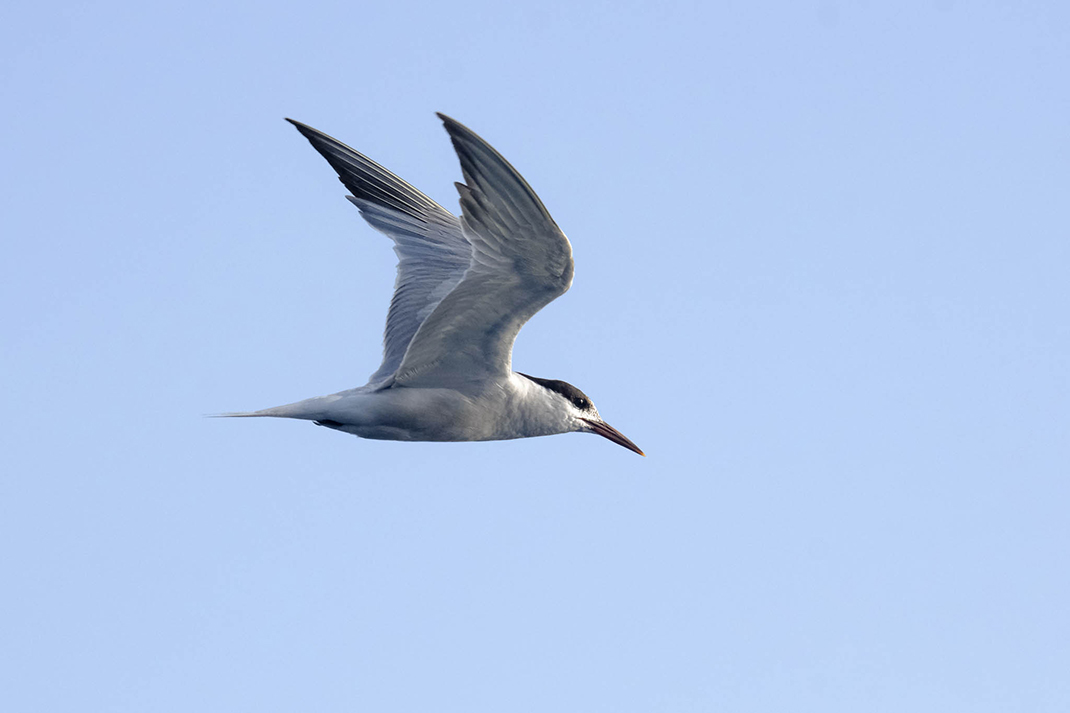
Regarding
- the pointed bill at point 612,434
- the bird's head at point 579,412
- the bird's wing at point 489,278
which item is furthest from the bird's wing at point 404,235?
the pointed bill at point 612,434

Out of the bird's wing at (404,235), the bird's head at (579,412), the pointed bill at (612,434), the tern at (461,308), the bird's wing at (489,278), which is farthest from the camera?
the pointed bill at (612,434)

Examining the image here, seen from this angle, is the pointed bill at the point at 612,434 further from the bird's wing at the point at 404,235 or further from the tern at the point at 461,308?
the bird's wing at the point at 404,235

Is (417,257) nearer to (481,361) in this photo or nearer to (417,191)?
(417,191)

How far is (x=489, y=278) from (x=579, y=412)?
224cm

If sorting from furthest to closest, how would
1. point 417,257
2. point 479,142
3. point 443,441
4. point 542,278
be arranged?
point 417,257 < point 443,441 < point 542,278 < point 479,142

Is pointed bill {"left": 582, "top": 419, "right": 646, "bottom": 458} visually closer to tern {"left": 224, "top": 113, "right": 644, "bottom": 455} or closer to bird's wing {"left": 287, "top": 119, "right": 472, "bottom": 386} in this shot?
tern {"left": 224, "top": 113, "right": 644, "bottom": 455}

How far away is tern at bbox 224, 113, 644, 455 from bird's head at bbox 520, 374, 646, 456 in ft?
0.04

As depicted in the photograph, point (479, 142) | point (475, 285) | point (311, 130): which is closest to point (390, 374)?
point (475, 285)

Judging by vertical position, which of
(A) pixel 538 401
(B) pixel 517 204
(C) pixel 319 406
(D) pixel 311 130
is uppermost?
(D) pixel 311 130

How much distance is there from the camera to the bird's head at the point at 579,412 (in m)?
9.68

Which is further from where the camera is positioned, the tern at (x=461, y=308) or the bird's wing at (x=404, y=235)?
the bird's wing at (x=404, y=235)

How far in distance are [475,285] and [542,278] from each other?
46 cm

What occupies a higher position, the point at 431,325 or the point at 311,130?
the point at 311,130

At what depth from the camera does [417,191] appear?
10.1m
